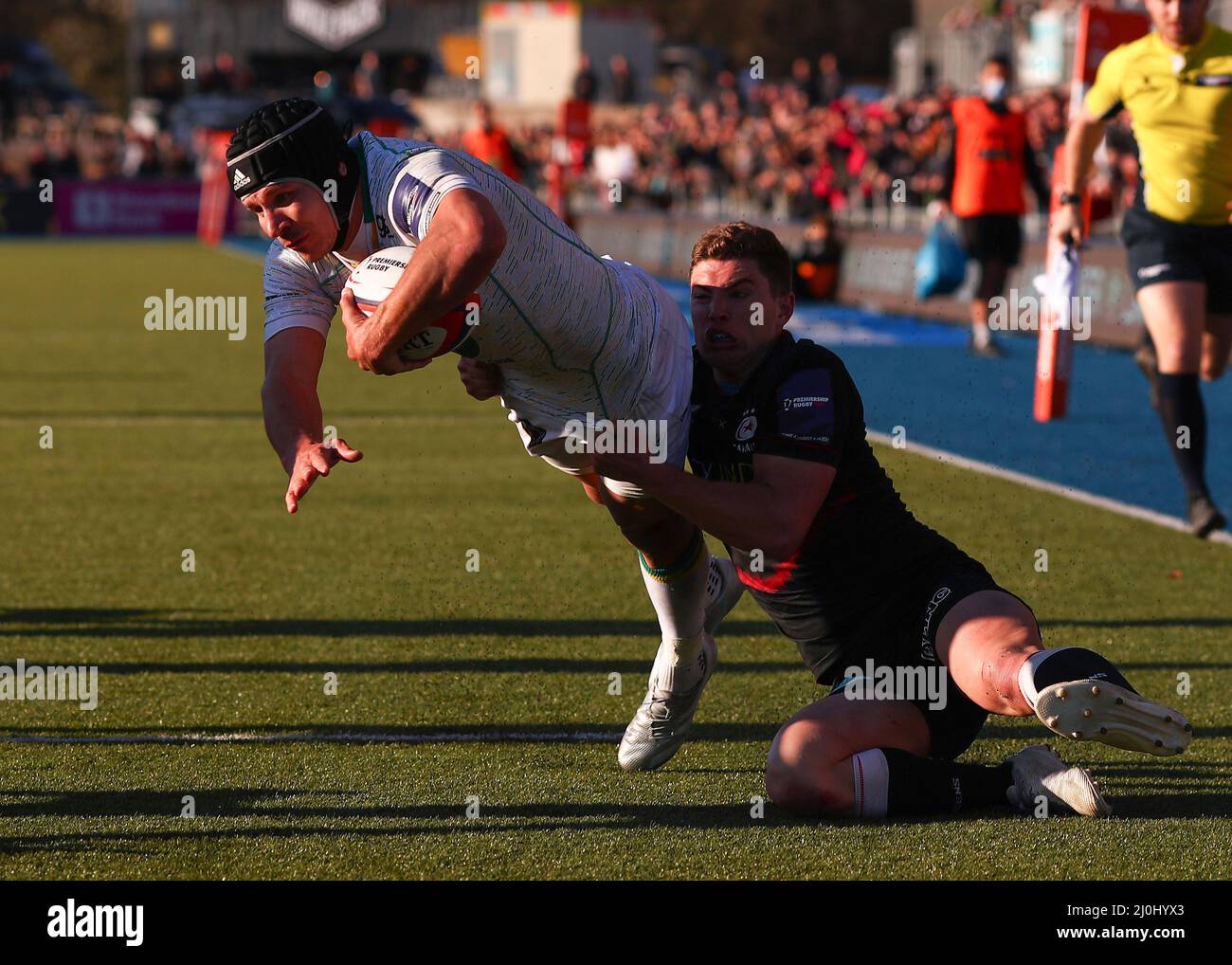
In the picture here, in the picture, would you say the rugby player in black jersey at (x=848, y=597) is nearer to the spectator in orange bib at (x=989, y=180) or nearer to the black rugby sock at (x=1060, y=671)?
the black rugby sock at (x=1060, y=671)

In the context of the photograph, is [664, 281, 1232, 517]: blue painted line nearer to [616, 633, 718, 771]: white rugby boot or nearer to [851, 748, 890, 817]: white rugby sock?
[616, 633, 718, 771]: white rugby boot

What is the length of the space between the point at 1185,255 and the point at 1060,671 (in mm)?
4682

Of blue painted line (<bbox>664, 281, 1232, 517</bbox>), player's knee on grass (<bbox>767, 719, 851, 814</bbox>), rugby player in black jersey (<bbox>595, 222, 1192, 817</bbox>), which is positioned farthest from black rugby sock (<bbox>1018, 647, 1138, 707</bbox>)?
blue painted line (<bbox>664, 281, 1232, 517</bbox>)

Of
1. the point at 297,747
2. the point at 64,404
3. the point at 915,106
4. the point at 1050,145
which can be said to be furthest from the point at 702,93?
the point at 297,747

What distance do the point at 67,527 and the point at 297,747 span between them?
4.22 m

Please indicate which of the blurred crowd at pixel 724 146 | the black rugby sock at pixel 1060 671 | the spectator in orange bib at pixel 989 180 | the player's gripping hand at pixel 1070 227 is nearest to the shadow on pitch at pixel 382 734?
the black rugby sock at pixel 1060 671

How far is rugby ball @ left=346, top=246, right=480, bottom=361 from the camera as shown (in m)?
4.38

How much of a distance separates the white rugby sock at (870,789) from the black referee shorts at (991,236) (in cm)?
1218

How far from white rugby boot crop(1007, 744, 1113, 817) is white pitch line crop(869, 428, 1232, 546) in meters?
4.14

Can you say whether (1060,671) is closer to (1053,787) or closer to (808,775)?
(1053,787)

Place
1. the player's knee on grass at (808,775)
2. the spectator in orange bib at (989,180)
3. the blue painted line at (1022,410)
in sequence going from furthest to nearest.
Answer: the spectator in orange bib at (989,180), the blue painted line at (1022,410), the player's knee on grass at (808,775)

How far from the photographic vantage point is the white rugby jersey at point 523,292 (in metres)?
4.49

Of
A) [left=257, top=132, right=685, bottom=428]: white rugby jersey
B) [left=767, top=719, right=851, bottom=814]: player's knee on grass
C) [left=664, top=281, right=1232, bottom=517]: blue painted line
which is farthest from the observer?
[left=664, top=281, right=1232, bottom=517]: blue painted line

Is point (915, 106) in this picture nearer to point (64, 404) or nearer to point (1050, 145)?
point (1050, 145)
